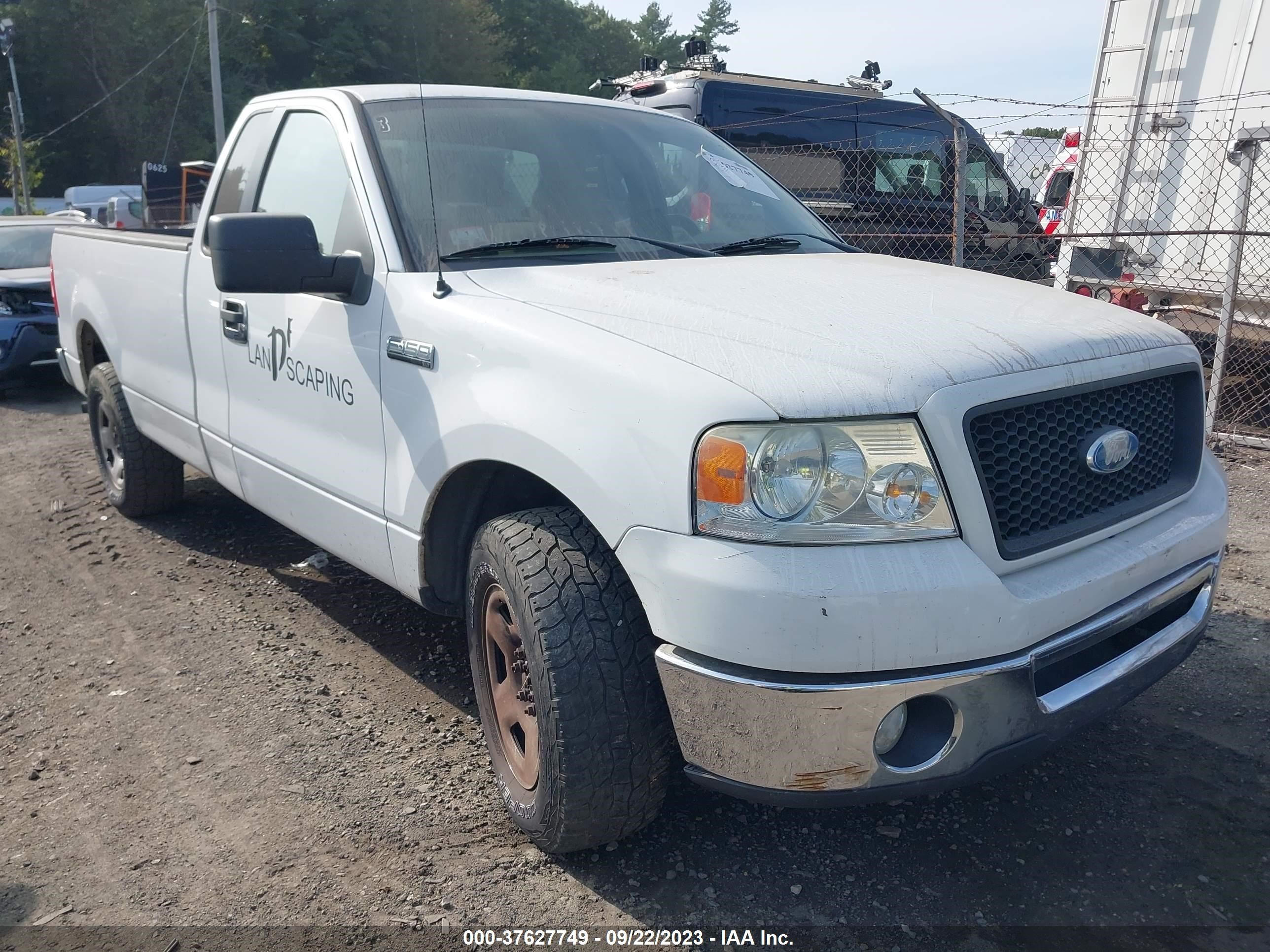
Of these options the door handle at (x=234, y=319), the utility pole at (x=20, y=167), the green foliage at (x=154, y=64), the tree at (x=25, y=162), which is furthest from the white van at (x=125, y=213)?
the green foliage at (x=154, y=64)

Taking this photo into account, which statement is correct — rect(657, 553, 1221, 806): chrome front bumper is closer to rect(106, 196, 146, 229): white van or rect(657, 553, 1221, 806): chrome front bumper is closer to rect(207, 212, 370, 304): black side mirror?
rect(207, 212, 370, 304): black side mirror

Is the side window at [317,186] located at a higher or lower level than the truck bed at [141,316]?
higher

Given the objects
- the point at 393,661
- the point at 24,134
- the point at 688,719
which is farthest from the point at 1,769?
the point at 24,134

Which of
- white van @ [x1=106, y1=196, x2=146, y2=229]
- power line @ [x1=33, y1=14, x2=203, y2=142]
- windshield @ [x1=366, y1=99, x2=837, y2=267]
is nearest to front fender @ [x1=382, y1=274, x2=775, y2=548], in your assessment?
windshield @ [x1=366, y1=99, x2=837, y2=267]

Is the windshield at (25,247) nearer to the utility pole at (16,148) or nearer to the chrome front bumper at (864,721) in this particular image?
the chrome front bumper at (864,721)

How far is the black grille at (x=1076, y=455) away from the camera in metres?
2.13

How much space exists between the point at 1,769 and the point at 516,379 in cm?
200

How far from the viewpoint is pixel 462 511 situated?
2773mm

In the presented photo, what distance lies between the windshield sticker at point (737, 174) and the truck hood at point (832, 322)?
0.74m

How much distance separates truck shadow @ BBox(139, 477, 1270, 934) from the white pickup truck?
296 millimetres

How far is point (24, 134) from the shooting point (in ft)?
134

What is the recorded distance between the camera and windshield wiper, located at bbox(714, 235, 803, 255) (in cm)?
328

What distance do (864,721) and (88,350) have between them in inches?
196

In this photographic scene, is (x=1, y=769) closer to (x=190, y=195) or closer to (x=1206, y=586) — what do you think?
(x=1206, y=586)
